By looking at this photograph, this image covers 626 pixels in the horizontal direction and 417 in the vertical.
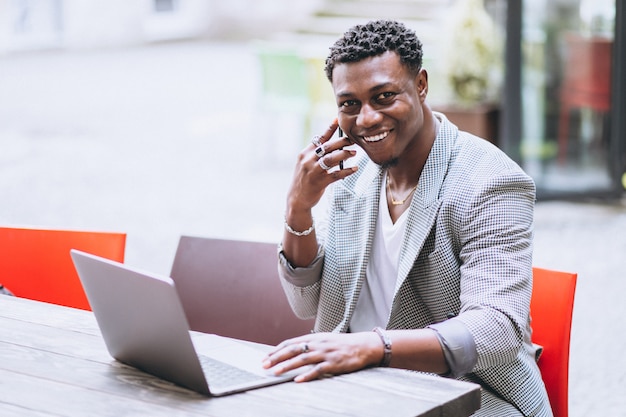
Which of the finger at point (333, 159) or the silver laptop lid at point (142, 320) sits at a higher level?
the finger at point (333, 159)

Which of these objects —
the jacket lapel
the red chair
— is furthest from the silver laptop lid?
the red chair

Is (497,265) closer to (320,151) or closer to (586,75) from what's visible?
(320,151)

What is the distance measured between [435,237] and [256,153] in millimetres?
5936

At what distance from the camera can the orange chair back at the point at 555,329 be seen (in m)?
2.17

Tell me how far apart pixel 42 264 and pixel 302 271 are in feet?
2.65

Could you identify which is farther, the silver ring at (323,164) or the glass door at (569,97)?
the glass door at (569,97)

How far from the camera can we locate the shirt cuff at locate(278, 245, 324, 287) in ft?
7.36

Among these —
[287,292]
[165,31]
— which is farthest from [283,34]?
[287,292]

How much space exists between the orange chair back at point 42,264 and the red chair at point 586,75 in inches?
170

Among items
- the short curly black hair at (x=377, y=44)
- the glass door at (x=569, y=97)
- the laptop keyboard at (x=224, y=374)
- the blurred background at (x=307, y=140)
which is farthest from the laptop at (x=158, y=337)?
the glass door at (x=569, y=97)

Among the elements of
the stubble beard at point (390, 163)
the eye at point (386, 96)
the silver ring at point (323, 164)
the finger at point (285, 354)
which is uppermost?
the eye at point (386, 96)

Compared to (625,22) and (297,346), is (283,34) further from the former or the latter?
(297,346)

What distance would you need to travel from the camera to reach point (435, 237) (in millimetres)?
2086

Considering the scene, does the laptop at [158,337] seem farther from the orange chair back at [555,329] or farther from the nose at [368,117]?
the orange chair back at [555,329]
